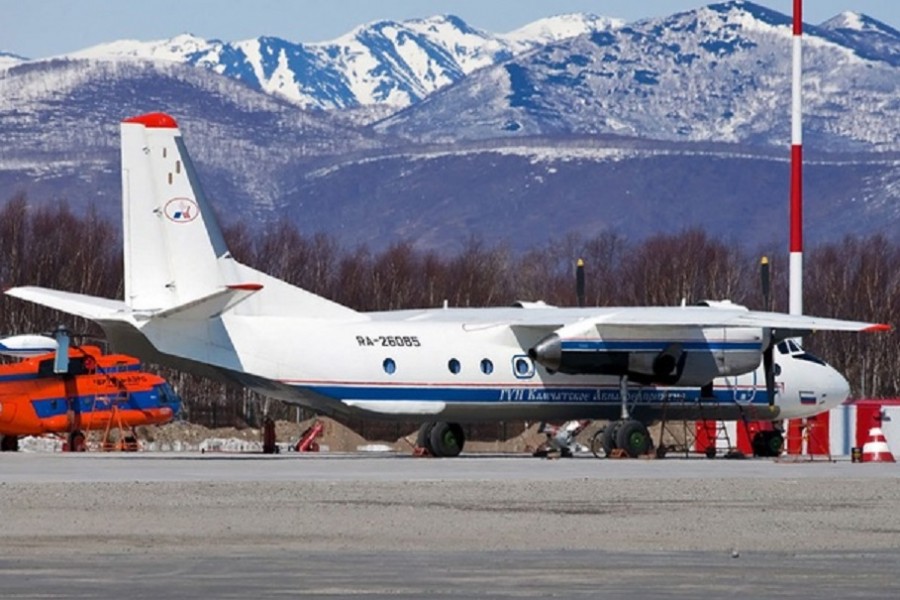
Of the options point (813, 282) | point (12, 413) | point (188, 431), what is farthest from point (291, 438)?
point (813, 282)

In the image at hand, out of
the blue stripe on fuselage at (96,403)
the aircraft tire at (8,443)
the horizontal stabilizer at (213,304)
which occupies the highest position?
the horizontal stabilizer at (213,304)

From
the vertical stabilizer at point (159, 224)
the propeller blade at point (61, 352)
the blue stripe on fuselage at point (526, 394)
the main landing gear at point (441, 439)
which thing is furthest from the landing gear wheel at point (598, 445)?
the propeller blade at point (61, 352)

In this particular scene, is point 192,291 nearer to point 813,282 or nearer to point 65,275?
point 65,275

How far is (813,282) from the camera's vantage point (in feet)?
442

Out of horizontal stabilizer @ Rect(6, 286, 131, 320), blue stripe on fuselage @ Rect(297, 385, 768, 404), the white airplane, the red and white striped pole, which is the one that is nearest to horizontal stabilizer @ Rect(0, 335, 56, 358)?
the white airplane

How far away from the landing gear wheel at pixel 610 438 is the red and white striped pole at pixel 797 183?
340 inches

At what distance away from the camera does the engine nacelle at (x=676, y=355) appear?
172ft

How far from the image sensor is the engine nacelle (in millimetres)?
52562

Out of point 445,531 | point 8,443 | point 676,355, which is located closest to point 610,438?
point 676,355

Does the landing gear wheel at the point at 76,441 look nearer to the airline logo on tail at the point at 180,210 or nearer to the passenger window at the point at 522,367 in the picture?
the passenger window at the point at 522,367

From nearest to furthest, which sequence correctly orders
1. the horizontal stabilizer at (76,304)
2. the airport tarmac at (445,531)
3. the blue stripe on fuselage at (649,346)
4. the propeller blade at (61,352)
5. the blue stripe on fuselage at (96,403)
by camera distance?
the airport tarmac at (445,531) → the horizontal stabilizer at (76,304) → the blue stripe on fuselage at (649,346) → the propeller blade at (61,352) → the blue stripe on fuselage at (96,403)

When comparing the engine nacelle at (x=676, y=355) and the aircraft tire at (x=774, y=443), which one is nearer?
the engine nacelle at (x=676, y=355)

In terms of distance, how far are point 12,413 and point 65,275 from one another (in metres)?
45.4

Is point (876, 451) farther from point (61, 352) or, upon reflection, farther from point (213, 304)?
point (61, 352)
